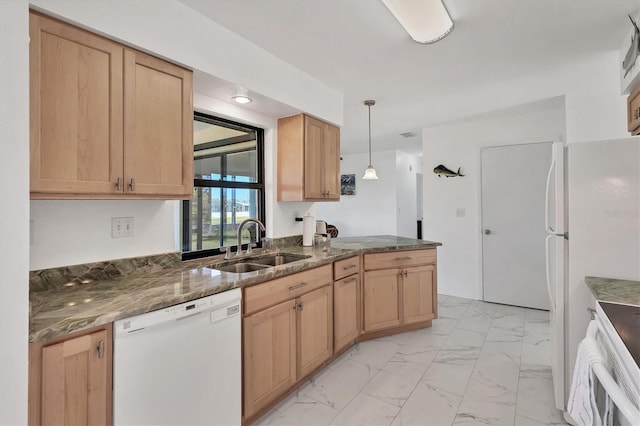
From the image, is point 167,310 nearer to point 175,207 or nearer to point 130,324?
point 130,324

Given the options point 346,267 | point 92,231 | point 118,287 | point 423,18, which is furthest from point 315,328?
point 423,18

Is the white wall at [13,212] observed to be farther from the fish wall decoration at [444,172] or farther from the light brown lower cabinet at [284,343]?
the fish wall decoration at [444,172]

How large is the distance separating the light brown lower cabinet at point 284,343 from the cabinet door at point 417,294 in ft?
3.21

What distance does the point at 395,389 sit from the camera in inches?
87.5

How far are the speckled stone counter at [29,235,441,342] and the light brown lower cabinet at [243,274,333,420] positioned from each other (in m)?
0.24

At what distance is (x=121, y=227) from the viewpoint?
184 centimetres

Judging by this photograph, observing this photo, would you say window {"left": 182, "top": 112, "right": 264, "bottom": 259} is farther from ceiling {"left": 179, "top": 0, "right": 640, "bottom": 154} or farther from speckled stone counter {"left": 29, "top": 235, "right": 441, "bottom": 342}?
ceiling {"left": 179, "top": 0, "right": 640, "bottom": 154}

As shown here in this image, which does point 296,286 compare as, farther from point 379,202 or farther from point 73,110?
point 379,202

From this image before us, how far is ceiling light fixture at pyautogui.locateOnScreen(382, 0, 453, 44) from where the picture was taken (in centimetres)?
180

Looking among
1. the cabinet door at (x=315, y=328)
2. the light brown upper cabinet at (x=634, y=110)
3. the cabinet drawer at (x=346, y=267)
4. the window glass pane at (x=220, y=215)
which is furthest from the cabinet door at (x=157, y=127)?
the light brown upper cabinet at (x=634, y=110)

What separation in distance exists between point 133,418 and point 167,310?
423 mm

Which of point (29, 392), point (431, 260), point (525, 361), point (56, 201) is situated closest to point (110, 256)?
point (56, 201)

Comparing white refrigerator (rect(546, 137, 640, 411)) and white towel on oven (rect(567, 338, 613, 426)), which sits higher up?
white refrigerator (rect(546, 137, 640, 411))

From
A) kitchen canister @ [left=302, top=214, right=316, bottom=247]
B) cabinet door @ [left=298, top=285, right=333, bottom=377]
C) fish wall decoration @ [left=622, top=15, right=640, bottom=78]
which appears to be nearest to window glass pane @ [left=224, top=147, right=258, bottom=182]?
kitchen canister @ [left=302, top=214, right=316, bottom=247]
